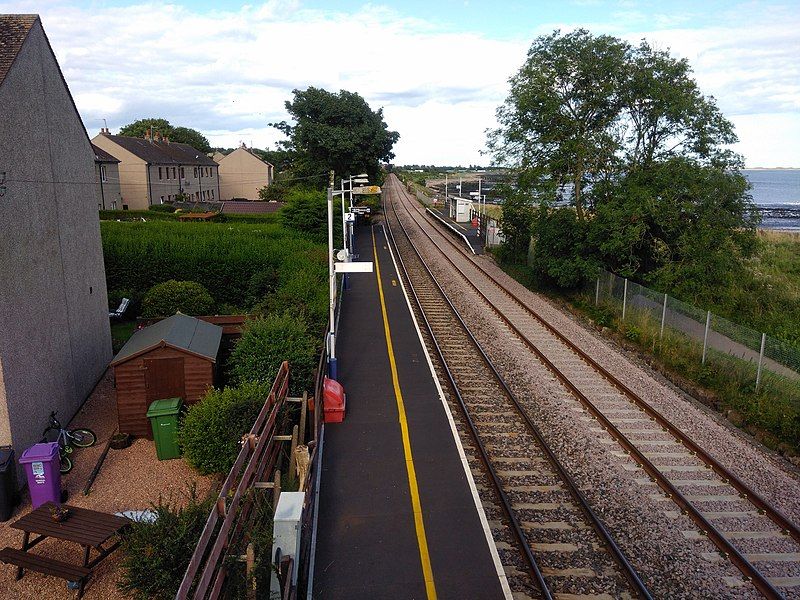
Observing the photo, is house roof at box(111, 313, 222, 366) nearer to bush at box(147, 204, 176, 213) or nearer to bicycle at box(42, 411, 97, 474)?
bicycle at box(42, 411, 97, 474)

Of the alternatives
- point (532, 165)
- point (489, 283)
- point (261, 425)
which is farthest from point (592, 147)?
point (261, 425)

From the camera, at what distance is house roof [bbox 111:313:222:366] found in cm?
1338

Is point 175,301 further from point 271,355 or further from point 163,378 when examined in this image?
point 271,355

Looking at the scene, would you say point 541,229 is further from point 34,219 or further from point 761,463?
point 34,219

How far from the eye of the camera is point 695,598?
26.4ft

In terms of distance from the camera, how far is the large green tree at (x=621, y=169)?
22.6m

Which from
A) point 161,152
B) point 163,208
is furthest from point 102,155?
point 161,152

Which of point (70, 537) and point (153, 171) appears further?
point (153, 171)

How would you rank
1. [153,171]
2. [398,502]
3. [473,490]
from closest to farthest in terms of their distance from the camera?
[398,502] → [473,490] → [153,171]

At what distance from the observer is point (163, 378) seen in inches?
532

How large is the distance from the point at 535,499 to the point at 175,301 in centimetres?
1504

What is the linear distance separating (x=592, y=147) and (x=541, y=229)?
4187 millimetres

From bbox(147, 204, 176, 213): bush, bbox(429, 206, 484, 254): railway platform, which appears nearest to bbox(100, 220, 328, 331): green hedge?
bbox(429, 206, 484, 254): railway platform

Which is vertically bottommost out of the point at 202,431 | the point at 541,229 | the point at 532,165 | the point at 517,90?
the point at 202,431
